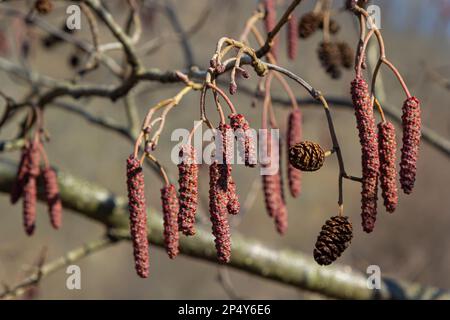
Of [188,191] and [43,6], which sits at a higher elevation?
[43,6]

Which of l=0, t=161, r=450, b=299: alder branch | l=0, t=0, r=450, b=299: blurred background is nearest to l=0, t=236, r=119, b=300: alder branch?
l=0, t=161, r=450, b=299: alder branch

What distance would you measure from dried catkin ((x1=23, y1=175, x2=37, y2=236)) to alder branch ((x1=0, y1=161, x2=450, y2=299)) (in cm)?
71

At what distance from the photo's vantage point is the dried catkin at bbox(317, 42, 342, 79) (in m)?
2.40

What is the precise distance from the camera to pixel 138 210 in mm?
1455

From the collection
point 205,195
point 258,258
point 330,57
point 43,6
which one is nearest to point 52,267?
point 258,258

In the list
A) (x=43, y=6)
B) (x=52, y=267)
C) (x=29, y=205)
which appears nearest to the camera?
(x=29, y=205)

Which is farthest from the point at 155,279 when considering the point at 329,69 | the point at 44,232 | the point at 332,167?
the point at 329,69

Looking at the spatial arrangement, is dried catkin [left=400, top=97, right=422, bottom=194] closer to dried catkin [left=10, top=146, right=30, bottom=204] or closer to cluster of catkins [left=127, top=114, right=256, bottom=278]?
cluster of catkins [left=127, top=114, right=256, bottom=278]

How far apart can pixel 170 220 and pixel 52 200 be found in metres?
0.84

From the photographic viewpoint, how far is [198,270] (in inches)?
378

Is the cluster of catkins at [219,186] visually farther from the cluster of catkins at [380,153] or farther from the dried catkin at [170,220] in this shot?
the cluster of catkins at [380,153]

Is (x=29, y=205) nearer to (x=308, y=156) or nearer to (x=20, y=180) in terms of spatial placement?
(x=20, y=180)
